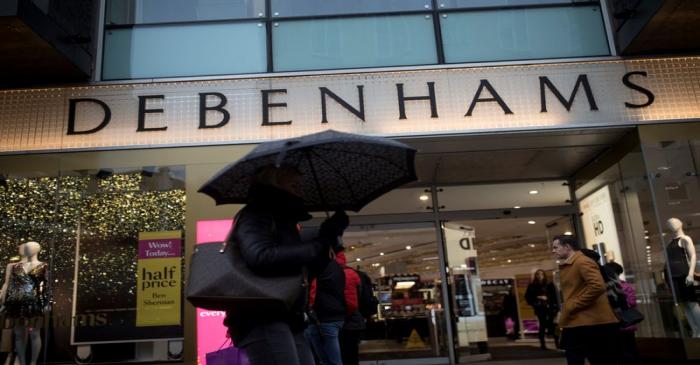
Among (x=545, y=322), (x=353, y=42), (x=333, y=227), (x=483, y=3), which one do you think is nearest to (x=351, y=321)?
(x=333, y=227)

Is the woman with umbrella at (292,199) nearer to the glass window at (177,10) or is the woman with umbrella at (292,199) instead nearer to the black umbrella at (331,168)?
the black umbrella at (331,168)

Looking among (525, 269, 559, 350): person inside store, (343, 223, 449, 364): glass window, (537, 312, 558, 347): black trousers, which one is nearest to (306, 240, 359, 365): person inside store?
(343, 223, 449, 364): glass window

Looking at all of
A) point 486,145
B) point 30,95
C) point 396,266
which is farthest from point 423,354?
point 30,95

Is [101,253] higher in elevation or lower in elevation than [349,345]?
higher

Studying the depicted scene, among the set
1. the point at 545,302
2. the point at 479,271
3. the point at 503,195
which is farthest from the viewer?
the point at 545,302

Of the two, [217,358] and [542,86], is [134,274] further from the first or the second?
[542,86]

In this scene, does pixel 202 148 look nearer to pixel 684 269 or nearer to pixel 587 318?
pixel 587 318

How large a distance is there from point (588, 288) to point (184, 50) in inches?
219

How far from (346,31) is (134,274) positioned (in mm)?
3976

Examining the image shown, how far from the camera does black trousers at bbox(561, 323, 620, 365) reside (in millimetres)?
4500

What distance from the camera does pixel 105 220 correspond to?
276 inches

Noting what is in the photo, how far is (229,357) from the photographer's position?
2438mm

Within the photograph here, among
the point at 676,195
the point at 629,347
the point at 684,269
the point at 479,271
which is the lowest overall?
the point at 629,347

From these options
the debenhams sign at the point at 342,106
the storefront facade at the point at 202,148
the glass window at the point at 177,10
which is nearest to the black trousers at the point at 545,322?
the storefront facade at the point at 202,148
